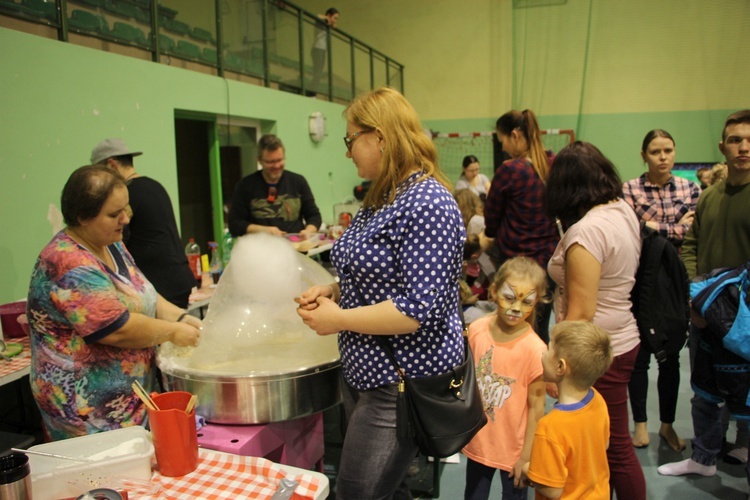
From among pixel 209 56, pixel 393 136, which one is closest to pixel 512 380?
pixel 393 136

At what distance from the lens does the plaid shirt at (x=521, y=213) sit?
2.73 meters

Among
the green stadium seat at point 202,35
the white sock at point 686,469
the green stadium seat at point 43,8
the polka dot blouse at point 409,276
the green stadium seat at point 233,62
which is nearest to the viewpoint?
the polka dot blouse at point 409,276

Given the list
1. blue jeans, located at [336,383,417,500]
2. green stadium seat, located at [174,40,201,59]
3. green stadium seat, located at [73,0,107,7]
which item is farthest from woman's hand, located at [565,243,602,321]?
green stadium seat, located at [174,40,201,59]

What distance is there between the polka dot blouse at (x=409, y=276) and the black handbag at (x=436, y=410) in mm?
25

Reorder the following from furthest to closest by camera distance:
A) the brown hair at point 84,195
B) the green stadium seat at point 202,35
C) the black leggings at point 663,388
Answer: the green stadium seat at point 202,35 → the black leggings at point 663,388 → the brown hair at point 84,195

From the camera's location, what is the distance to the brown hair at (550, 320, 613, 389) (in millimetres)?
1527

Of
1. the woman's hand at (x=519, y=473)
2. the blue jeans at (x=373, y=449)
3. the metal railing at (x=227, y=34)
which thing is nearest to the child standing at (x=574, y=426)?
the woman's hand at (x=519, y=473)

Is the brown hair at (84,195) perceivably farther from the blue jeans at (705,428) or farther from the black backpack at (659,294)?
the blue jeans at (705,428)

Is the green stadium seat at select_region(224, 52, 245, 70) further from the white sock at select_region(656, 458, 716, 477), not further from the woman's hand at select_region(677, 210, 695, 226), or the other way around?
the white sock at select_region(656, 458, 716, 477)

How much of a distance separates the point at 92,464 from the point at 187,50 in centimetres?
379

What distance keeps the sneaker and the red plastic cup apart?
2574mm

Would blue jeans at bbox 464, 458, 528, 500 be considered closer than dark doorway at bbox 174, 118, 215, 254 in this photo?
Yes

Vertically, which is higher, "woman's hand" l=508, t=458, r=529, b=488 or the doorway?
the doorway

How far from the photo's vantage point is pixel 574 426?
1515 millimetres
